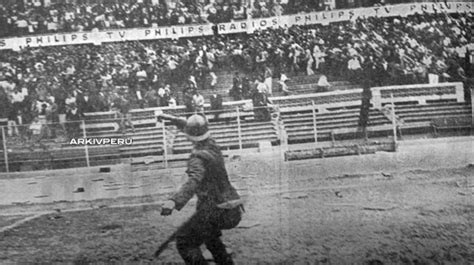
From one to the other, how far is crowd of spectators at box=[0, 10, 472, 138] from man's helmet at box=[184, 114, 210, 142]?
4.5 inches

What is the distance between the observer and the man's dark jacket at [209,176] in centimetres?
296

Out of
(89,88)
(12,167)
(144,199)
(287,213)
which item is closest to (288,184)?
(287,213)

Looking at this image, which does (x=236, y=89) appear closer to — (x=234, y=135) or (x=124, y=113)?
(x=234, y=135)

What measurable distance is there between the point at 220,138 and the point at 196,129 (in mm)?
186

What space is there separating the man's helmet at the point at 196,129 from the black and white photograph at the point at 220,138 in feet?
0.04

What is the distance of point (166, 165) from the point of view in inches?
123

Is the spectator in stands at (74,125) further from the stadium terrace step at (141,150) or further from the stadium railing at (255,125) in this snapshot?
the stadium terrace step at (141,150)

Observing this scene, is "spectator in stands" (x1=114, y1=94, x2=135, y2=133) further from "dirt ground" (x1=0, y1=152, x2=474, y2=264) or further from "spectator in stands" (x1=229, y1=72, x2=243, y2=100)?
"spectator in stands" (x1=229, y1=72, x2=243, y2=100)

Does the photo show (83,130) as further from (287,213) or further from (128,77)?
(287,213)

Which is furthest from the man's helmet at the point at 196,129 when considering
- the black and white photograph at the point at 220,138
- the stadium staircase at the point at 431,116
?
the stadium staircase at the point at 431,116

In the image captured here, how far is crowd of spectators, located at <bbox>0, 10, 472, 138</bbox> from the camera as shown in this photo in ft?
10.3

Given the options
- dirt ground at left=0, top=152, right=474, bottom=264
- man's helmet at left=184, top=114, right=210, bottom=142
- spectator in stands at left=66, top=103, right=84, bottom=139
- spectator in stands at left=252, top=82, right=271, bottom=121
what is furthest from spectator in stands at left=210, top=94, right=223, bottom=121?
spectator in stands at left=66, top=103, right=84, bottom=139

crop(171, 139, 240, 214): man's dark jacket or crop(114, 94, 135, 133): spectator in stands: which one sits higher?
crop(114, 94, 135, 133): spectator in stands

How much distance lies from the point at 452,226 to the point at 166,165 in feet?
5.85
